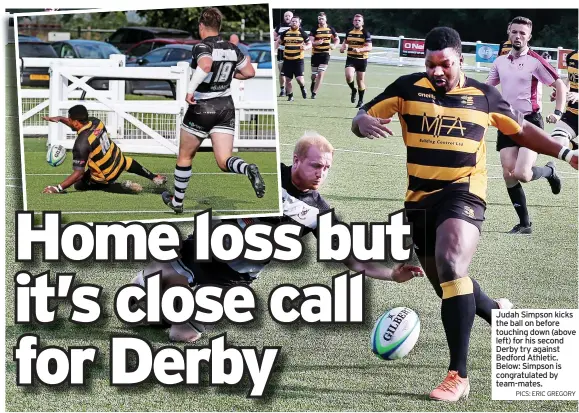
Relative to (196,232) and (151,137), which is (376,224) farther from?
(151,137)

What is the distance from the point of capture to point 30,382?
6.73m

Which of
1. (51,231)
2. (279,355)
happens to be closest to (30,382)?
(51,231)

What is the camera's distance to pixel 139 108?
1070cm

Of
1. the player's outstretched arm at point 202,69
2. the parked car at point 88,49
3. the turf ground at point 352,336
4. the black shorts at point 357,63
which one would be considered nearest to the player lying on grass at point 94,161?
the turf ground at point 352,336

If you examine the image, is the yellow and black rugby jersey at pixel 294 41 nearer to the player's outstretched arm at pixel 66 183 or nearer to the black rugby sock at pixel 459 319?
the player's outstretched arm at pixel 66 183

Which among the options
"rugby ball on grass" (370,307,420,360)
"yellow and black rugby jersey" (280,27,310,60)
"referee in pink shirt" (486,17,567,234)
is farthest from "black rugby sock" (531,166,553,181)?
"rugby ball on grass" (370,307,420,360)

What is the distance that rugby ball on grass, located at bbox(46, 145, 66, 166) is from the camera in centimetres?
1072

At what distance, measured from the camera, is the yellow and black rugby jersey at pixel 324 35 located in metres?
11.3

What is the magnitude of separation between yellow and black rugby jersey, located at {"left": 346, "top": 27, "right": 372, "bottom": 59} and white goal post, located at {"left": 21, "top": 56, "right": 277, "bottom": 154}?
1652mm

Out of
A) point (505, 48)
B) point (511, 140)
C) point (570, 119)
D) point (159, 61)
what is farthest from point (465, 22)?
point (159, 61)

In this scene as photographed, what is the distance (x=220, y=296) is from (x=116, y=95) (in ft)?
16.2

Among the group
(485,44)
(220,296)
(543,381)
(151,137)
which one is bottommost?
(543,381)

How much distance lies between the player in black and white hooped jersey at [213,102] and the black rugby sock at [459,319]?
95.3 inches

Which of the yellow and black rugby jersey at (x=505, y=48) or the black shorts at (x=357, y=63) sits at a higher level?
the yellow and black rugby jersey at (x=505, y=48)
